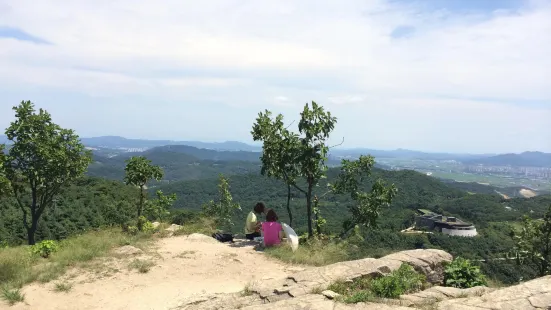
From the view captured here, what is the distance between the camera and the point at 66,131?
17297 millimetres

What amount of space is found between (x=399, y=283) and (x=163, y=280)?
6.15 metres

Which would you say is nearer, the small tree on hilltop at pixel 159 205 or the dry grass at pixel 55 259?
the dry grass at pixel 55 259

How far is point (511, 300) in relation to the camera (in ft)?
22.4

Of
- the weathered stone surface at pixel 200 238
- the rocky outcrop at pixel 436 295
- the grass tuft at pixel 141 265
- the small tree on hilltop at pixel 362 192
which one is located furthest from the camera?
the weathered stone surface at pixel 200 238

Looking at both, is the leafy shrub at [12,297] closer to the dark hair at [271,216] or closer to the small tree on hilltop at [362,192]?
the dark hair at [271,216]

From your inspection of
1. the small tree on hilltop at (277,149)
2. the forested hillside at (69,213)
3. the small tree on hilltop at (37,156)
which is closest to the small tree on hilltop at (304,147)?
the small tree on hilltop at (277,149)

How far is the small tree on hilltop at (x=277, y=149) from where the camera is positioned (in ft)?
46.2

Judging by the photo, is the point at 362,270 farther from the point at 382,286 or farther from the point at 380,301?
the point at 380,301

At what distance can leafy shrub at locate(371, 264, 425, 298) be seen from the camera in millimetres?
7477

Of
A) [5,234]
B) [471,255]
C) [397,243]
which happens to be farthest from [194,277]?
[471,255]

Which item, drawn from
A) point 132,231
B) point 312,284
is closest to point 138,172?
point 132,231

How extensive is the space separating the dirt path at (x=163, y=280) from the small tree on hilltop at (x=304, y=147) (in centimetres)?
352

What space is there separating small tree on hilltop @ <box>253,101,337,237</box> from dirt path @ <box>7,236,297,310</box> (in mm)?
3518

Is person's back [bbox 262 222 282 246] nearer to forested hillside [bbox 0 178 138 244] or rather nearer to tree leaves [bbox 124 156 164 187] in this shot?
tree leaves [bbox 124 156 164 187]
